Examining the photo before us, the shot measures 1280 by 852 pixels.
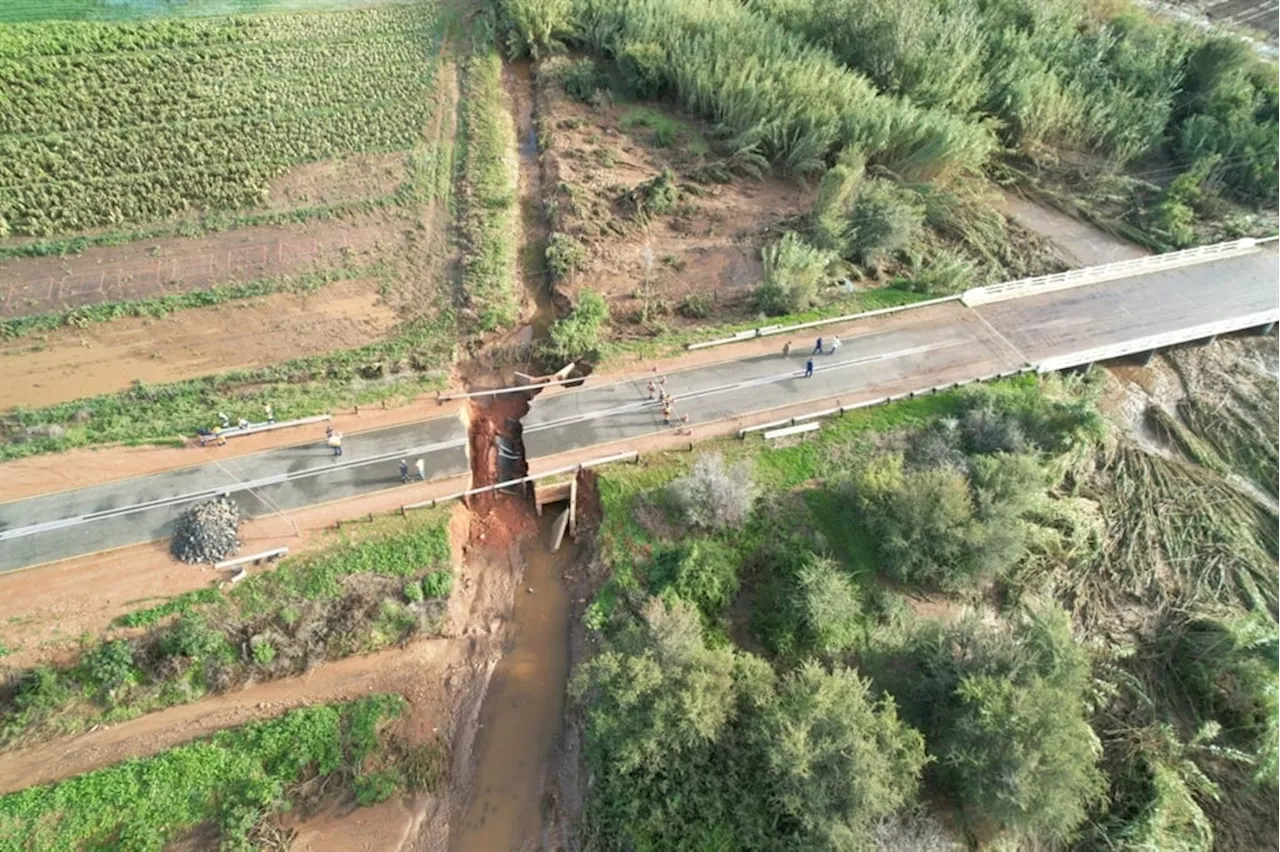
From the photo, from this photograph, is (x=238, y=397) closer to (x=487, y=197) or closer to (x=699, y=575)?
(x=487, y=197)

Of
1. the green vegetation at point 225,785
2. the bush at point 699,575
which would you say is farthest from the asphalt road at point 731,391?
the green vegetation at point 225,785

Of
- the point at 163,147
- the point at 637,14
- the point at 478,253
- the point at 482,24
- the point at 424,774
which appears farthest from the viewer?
the point at 482,24

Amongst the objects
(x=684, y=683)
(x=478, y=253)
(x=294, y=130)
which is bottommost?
(x=684, y=683)

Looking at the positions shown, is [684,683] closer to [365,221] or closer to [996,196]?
[365,221]

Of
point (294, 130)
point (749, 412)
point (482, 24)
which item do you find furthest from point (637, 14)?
point (749, 412)

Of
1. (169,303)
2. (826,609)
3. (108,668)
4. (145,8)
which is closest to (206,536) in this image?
(108,668)

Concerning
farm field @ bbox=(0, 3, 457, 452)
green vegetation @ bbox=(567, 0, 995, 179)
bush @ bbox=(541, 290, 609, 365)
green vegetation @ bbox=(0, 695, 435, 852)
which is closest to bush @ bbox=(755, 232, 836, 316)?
bush @ bbox=(541, 290, 609, 365)
